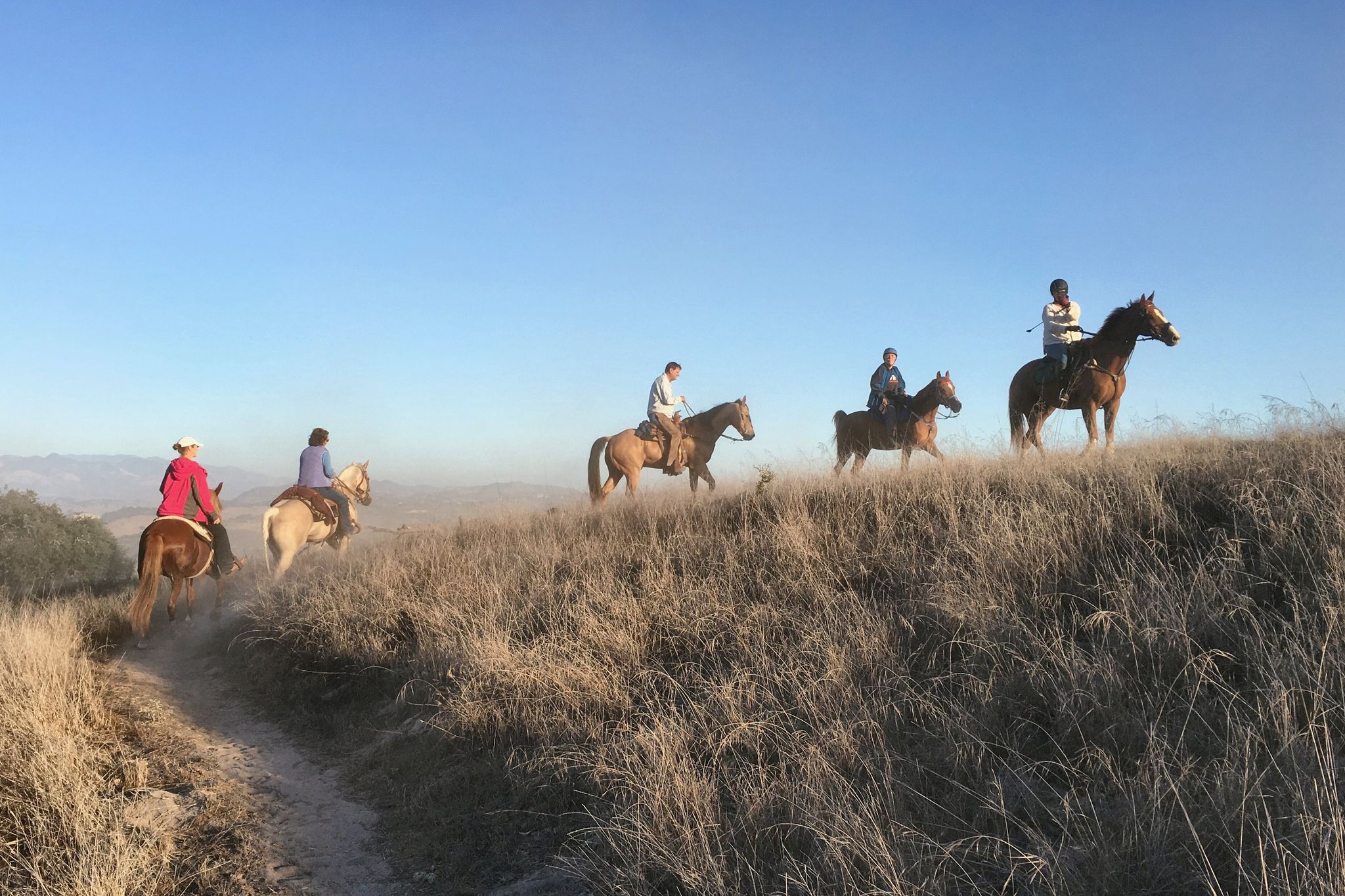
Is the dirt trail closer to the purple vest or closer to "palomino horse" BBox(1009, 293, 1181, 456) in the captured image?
the purple vest

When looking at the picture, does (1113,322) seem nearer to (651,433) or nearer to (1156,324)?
(1156,324)

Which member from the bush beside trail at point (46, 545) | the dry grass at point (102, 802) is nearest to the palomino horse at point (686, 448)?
the dry grass at point (102, 802)

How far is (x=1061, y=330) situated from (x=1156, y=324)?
1298 mm

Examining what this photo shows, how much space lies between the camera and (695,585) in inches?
266

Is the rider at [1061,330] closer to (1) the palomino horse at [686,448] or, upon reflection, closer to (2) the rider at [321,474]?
(1) the palomino horse at [686,448]

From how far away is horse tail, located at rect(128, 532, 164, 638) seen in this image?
10.5 m

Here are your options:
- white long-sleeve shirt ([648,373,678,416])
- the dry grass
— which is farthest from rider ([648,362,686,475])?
the dry grass

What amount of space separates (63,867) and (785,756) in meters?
3.68

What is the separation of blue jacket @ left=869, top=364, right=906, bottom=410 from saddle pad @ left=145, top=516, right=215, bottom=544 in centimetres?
1143

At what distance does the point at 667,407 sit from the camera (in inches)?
587

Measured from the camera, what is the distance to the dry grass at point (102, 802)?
3820 mm

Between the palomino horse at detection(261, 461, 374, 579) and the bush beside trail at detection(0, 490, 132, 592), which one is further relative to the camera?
the bush beside trail at detection(0, 490, 132, 592)

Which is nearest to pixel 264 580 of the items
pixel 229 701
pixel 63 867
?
pixel 229 701

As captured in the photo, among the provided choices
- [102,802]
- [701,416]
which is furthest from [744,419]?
[102,802]
